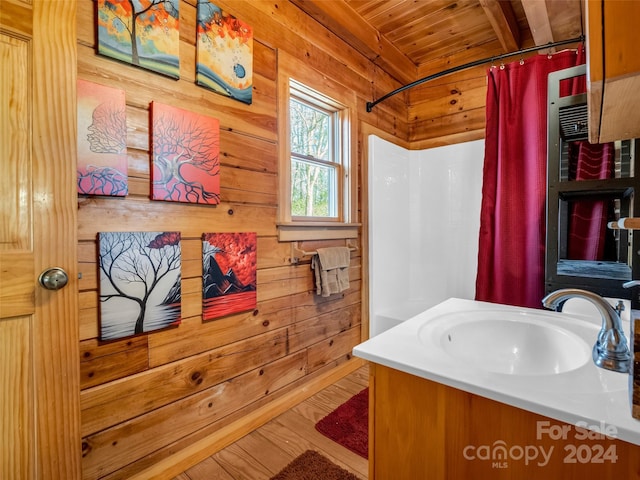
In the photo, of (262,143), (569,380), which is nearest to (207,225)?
(262,143)

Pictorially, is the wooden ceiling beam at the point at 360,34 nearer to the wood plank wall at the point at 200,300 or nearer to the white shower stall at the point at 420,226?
the wood plank wall at the point at 200,300

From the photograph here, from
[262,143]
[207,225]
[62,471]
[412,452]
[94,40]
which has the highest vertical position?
[94,40]

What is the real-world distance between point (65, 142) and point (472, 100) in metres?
2.85

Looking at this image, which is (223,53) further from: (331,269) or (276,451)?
(276,451)

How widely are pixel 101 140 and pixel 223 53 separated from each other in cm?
72

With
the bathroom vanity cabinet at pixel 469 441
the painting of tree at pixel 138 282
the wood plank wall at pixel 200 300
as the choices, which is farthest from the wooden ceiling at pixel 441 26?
the bathroom vanity cabinet at pixel 469 441

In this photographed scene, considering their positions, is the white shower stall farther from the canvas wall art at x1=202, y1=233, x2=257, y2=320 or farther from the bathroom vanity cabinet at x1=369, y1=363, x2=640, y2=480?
the bathroom vanity cabinet at x1=369, y1=363, x2=640, y2=480

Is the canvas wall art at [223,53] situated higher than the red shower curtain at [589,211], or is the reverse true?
the canvas wall art at [223,53]

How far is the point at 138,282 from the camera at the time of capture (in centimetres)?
125

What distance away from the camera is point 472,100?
2.69 metres

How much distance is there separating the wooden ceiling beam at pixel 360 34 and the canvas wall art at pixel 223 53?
58 centimetres

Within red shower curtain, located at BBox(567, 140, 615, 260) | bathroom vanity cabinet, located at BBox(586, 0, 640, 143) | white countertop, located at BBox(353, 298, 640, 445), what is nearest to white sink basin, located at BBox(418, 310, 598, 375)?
white countertop, located at BBox(353, 298, 640, 445)

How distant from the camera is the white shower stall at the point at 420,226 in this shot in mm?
2533

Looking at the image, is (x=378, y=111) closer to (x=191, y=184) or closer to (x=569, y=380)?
(x=191, y=184)
